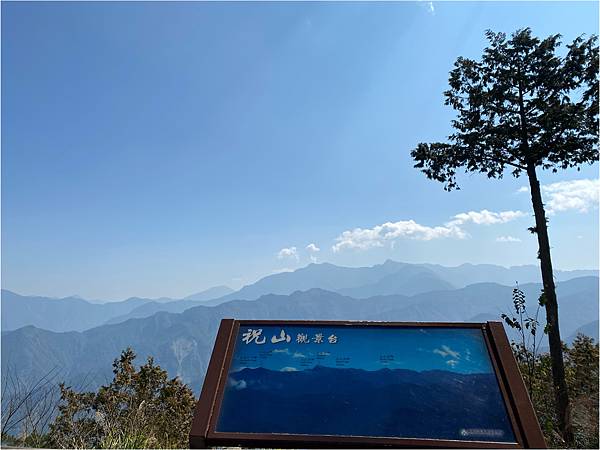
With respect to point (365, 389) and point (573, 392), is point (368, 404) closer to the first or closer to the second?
point (365, 389)

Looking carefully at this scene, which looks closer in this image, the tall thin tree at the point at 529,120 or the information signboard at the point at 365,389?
the information signboard at the point at 365,389

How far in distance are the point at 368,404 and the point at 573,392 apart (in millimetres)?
7711

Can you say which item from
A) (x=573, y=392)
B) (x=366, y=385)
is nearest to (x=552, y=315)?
(x=573, y=392)

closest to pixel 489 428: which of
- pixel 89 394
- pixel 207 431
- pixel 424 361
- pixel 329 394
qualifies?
pixel 424 361

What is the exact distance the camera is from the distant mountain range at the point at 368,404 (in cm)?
264

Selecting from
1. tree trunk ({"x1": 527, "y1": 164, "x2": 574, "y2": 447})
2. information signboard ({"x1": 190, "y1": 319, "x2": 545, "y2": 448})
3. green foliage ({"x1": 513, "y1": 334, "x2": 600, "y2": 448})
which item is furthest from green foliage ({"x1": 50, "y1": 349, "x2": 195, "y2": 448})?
tree trunk ({"x1": 527, "y1": 164, "x2": 574, "y2": 447})

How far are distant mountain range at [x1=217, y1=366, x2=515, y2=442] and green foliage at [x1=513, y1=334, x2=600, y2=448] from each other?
9.22ft

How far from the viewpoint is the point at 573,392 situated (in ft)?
27.0

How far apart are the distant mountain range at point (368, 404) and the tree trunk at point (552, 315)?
12.5 feet

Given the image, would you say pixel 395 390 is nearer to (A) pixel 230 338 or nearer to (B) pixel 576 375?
(A) pixel 230 338

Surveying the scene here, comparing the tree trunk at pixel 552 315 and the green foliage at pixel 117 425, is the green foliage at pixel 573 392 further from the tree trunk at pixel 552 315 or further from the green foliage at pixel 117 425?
the green foliage at pixel 117 425

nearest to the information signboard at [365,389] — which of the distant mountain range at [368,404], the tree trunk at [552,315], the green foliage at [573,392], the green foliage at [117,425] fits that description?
the distant mountain range at [368,404]

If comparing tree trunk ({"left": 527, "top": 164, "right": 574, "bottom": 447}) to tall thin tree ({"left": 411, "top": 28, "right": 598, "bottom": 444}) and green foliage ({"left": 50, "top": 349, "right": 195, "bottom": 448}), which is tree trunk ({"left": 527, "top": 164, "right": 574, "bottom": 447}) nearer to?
tall thin tree ({"left": 411, "top": 28, "right": 598, "bottom": 444})

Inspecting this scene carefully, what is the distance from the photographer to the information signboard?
2.62 m
